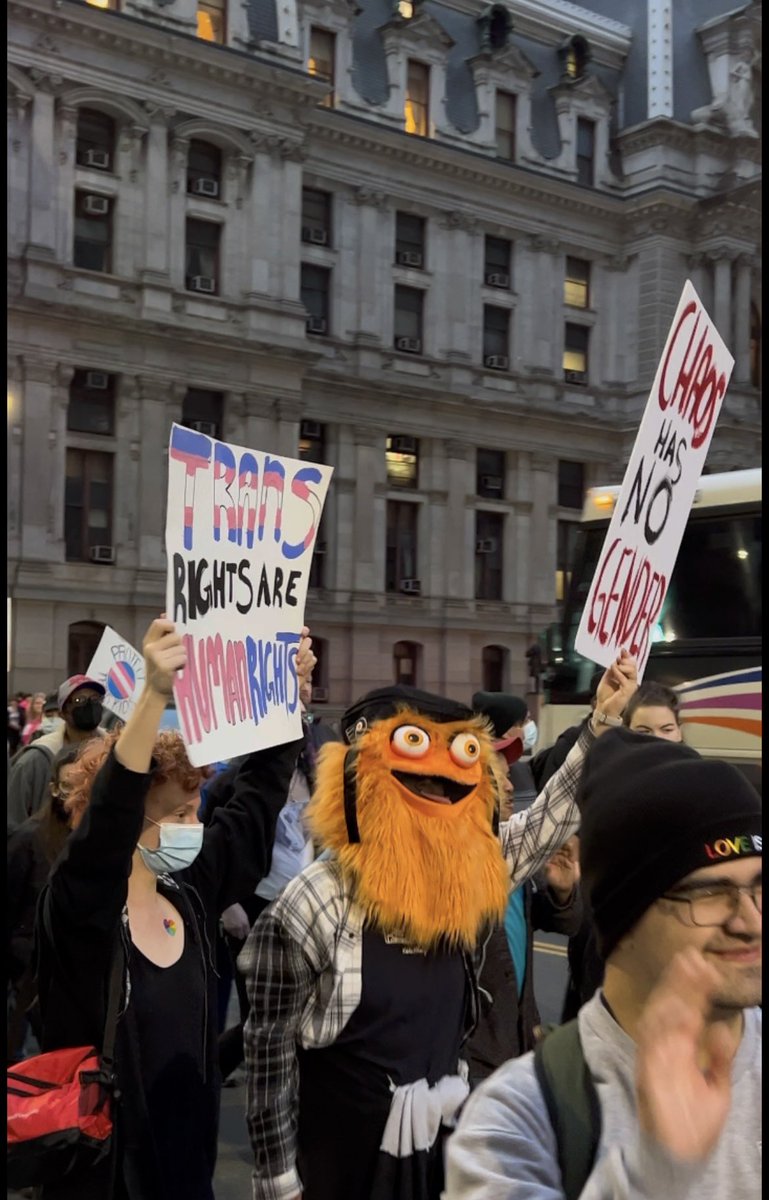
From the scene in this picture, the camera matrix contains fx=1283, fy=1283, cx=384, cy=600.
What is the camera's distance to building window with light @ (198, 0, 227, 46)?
32.8m

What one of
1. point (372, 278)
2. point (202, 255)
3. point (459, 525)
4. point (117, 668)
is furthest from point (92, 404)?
point (117, 668)

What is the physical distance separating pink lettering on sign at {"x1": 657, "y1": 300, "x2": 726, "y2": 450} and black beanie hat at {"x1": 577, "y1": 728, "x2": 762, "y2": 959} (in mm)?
2194

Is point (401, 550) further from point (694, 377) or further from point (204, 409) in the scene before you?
point (694, 377)

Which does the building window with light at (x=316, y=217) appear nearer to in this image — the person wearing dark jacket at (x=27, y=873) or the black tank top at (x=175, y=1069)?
the person wearing dark jacket at (x=27, y=873)

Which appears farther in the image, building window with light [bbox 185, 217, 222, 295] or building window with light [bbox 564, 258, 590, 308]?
building window with light [bbox 564, 258, 590, 308]

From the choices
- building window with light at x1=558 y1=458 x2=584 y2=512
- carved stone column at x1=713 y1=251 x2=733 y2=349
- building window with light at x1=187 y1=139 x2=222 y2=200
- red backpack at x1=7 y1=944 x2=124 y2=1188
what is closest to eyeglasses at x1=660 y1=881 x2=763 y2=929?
red backpack at x1=7 y1=944 x2=124 y2=1188

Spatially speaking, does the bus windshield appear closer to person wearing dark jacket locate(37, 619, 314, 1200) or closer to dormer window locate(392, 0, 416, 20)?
person wearing dark jacket locate(37, 619, 314, 1200)

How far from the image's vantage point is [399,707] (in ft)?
10.4

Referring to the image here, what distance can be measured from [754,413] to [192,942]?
140 ft

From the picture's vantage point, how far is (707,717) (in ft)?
39.9

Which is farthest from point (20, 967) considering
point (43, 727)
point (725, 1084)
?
point (43, 727)

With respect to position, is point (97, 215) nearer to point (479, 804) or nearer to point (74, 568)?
point (74, 568)

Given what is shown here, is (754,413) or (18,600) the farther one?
(754,413)

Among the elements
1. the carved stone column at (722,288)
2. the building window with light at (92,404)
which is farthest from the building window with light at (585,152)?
the building window with light at (92,404)
